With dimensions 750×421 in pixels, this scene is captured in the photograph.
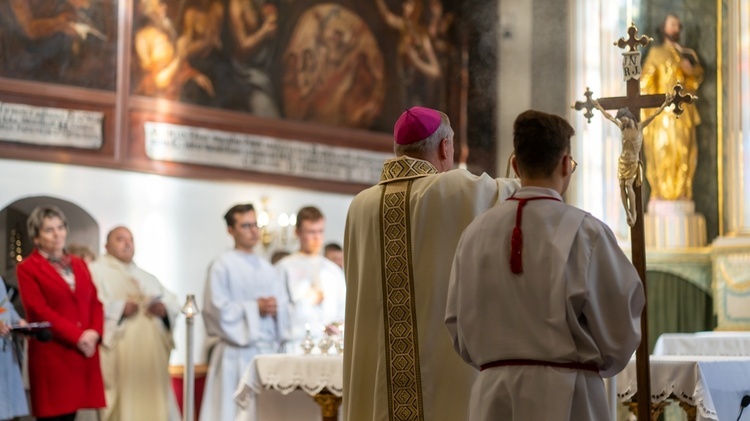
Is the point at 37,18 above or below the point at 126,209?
above

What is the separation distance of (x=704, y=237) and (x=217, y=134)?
527 centimetres

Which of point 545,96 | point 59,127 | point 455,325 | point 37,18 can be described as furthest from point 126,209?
point 455,325

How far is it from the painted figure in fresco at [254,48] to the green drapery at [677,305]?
4.73 metres

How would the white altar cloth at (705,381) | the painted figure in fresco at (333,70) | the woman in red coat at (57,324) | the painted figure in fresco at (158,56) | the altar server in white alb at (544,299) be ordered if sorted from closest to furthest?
the altar server in white alb at (544,299), the white altar cloth at (705,381), the woman in red coat at (57,324), the painted figure in fresco at (158,56), the painted figure in fresco at (333,70)

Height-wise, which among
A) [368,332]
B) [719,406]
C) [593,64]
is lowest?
[719,406]

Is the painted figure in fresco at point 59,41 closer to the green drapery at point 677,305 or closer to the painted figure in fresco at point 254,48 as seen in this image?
the painted figure in fresco at point 254,48

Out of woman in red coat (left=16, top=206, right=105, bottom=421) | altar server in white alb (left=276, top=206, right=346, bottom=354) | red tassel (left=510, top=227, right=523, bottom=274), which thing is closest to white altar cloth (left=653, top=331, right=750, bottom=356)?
altar server in white alb (left=276, top=206, right=346, bottom=354)

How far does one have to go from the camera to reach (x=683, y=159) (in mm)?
12664

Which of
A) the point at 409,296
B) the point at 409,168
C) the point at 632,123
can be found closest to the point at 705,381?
the point at 632,123

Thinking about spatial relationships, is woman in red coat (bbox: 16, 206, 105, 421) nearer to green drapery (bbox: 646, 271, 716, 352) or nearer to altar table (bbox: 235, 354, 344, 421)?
altar table (bbox: 235, 354, 344, 421)

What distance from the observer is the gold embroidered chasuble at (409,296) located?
4715 mm

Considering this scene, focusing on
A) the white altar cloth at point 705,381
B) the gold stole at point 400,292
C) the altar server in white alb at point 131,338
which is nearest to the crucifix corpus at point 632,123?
the white altar cloth at point 705,381

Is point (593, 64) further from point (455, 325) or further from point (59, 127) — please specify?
point (455, 325)

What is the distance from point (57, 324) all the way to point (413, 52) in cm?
782
